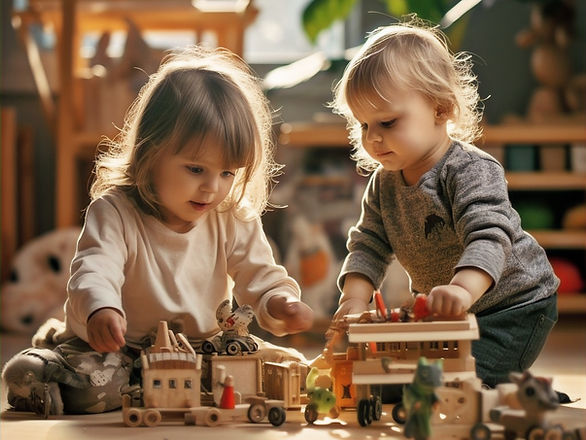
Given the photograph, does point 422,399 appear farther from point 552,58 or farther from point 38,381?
point 552,58

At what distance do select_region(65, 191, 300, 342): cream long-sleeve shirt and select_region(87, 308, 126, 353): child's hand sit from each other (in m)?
0.11

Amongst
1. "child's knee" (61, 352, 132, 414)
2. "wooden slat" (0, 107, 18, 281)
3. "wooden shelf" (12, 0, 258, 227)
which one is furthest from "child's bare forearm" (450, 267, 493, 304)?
"wooden slat" (0, 107, 18, 281)

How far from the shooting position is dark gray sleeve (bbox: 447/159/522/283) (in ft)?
3.71

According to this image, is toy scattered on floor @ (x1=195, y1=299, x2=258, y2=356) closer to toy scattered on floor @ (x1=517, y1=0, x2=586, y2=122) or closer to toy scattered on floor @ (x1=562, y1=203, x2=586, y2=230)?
toy scattered on floor @ (x1=562, y1=203, x2=586, y2=230)

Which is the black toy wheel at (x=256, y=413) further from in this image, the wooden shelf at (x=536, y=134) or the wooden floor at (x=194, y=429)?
the wooden shelf at (x=536, y=134)

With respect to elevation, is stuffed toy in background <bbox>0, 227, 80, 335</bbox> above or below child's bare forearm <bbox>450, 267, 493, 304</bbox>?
above

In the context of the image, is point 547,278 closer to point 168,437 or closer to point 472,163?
point 472,163

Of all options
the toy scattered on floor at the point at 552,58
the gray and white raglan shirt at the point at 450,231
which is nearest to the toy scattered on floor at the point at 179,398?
the gray and white raglan shirt at the point at 450,231

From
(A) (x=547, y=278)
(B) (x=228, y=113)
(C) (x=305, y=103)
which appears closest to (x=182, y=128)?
(B) (x=228, y=113)

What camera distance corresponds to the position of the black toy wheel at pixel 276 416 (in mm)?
1086

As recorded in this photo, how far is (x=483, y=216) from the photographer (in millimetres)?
1197

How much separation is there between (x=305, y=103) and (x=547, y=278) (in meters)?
1.76

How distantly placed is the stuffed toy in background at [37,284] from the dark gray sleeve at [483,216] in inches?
53.7

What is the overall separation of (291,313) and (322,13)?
1562mm
